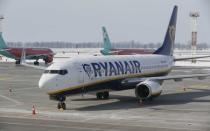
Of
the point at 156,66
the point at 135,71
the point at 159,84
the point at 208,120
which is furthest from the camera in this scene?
the point at 156,66

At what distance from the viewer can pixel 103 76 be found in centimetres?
3191

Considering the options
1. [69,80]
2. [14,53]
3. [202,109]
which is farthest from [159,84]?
[14,53]

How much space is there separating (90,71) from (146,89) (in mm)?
4686

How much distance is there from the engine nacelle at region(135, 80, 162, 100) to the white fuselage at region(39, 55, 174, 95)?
2167 mm

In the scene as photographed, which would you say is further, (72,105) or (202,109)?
(72,105)

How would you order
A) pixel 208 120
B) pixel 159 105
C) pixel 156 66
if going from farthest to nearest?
pixel 156 66, pixel 159 105, pixel 208 120

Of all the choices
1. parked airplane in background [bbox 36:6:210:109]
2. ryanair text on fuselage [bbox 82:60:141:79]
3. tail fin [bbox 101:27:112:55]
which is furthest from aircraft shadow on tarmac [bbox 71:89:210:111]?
tail fin [bbox 101:27:112:55]

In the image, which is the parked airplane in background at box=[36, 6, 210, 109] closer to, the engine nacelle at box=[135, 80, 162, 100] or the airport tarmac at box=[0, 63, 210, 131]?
the engine nacelle at box=[135, 80, 162, 100]

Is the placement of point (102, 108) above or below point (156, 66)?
below

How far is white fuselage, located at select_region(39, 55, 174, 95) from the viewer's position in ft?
92.6

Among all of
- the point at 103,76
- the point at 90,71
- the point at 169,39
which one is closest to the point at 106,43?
the point at 169,39

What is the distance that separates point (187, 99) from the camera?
35062 mm

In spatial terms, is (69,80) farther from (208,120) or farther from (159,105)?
(208,120)

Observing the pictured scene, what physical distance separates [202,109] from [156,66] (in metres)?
11.5
